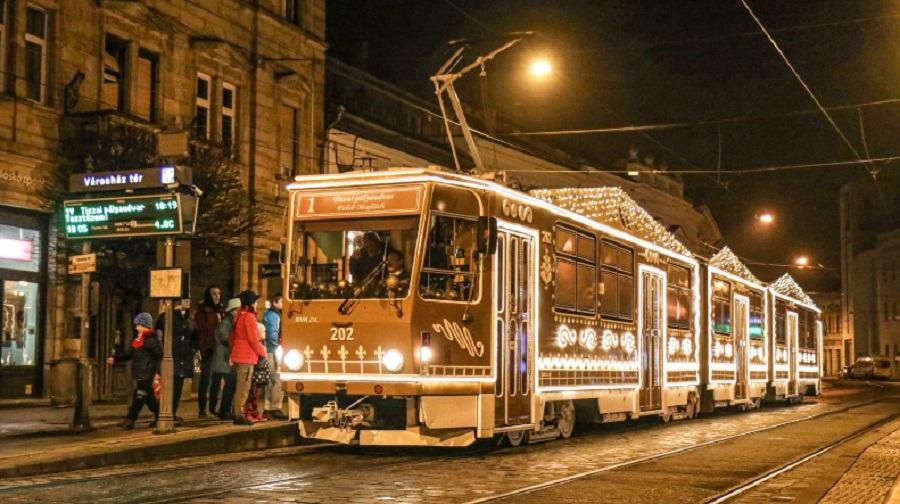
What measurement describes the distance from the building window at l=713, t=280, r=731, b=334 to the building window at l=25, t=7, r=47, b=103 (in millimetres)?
14029

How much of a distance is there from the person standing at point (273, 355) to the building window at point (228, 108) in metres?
11.2

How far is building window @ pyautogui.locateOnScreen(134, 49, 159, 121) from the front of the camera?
25203 millimetres

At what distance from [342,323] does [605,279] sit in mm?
5501

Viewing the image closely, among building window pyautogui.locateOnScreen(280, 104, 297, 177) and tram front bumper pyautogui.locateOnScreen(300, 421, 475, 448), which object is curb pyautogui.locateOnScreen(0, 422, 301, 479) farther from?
building window pyautogui.locateOnScreen(280, 104, 297, 177)

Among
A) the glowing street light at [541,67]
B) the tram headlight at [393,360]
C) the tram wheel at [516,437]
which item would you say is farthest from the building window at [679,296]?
the tram headlight at [393,360]

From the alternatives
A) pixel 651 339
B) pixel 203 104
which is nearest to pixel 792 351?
pixel 651 339

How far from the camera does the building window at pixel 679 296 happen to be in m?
21.5

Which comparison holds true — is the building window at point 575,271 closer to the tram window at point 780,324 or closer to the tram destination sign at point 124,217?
the tram destination sign at point 124,217

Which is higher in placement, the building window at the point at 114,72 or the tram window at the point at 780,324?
the building window at the point at 114,72

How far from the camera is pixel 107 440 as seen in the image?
14422mm

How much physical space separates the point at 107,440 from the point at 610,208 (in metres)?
8.26

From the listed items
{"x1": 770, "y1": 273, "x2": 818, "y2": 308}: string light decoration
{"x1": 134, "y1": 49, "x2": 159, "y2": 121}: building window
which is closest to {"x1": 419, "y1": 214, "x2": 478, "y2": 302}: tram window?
{"x1": 134, "y1": 49, "x2": 159, "y2": 121}: building window

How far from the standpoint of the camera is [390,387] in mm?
13289

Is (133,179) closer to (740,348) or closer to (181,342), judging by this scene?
(181,342)
